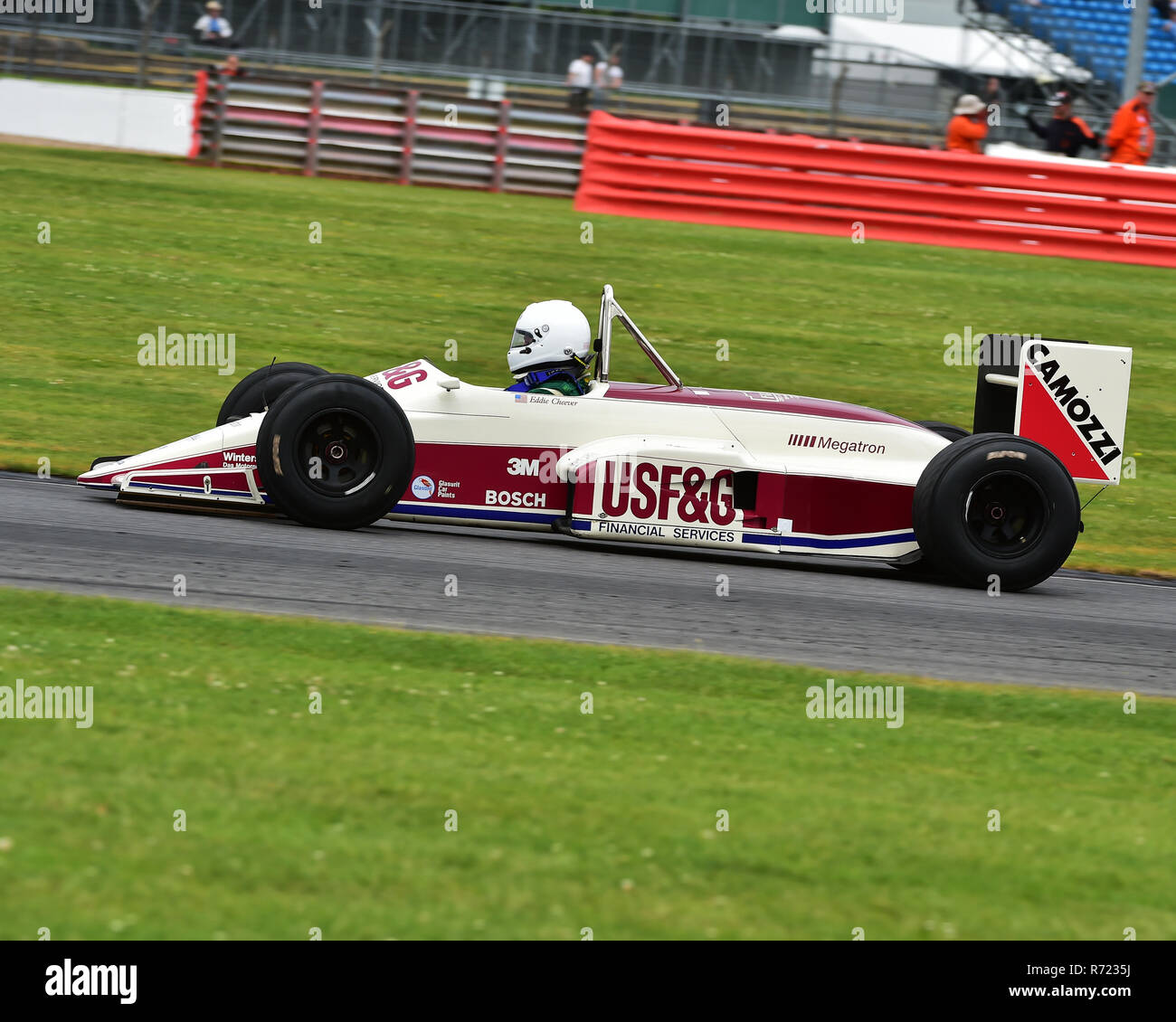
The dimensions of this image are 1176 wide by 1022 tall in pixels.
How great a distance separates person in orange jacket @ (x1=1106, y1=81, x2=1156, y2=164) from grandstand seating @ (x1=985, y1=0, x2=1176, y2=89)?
1067 cm

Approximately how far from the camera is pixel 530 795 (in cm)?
470

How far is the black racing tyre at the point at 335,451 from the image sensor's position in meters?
7.67

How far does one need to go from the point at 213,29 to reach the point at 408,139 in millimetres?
6072

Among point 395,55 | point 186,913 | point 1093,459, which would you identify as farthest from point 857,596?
point 395,55

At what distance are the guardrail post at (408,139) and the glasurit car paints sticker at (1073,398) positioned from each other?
545 inches

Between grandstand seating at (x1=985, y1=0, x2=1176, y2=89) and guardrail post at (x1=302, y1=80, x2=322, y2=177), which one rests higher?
grandstand seating at (x1=985, y1=0, x2=1176, y2=89)

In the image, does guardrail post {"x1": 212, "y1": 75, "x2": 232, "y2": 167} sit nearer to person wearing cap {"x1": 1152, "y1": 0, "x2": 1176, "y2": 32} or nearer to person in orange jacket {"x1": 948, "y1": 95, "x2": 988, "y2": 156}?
person in orange jacket {"x1": 948, "y1": 95, "x2": 988, "y2": 156}

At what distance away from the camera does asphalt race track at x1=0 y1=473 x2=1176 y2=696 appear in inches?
263

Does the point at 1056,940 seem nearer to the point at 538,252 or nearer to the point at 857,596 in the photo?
the point at 857,596

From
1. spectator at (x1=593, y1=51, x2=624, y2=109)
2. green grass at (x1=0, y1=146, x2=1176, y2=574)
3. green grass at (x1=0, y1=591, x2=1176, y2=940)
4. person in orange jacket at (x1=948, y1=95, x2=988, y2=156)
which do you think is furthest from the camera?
spectator at (x1=593, y1=51, x2=624, y2=109)

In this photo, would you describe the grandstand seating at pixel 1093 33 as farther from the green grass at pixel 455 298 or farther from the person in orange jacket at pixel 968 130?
the green grass at pixel 455 298

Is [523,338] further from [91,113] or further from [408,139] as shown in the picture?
[91,113]

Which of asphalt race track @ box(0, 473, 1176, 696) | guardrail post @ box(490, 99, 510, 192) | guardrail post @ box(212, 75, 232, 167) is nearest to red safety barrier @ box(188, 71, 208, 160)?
guardrail post @ box(212, 75, 232, 167)

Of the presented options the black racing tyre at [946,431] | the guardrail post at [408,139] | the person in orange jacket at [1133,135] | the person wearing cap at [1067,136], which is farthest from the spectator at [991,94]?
the black racing tyre at [946,431]
